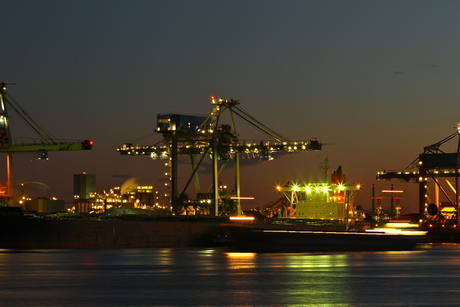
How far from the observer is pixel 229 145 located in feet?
251

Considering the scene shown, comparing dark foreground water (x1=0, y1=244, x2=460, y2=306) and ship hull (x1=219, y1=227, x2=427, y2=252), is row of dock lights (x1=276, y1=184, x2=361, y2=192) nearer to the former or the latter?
ship hull (x1=219, y1=227, x2=427, y2=252)

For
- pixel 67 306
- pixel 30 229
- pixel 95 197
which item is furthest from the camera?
pixel 95 197

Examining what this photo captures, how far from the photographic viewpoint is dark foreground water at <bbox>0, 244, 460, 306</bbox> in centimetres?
2442

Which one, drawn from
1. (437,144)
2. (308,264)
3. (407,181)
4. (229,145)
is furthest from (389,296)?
(407,181)

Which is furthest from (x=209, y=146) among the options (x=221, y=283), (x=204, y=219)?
(x=221, y=283)

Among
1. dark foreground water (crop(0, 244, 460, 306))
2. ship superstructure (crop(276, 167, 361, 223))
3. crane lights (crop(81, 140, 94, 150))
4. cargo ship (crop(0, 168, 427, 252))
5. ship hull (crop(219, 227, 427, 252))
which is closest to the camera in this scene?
dark foreground water (crop(0, 244, 460, 306))

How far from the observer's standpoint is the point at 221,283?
30.2 meters

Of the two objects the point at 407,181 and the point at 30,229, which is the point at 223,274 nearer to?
the point at 30,229

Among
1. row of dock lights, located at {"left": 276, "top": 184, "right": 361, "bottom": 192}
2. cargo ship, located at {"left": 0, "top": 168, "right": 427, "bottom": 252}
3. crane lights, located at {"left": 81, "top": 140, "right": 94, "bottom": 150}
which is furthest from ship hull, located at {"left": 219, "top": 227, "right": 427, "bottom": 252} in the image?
row of dock lights, located at {"left": 276, "top": 184, "right": 361, "bottom": 192}

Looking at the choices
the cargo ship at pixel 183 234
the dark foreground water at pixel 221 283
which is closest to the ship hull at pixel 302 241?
the cargo ship at pixel 183 234

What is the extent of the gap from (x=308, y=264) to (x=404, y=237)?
26761 millimetres

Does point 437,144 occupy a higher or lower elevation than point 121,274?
higher

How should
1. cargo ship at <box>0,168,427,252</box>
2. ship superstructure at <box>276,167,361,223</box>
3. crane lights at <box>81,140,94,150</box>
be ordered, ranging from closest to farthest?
cargo ship at <box>0,168,427,252</box> < crane lights at <box>81,140,94,150</box> < ship superstructure at <box>276,167,361,223</box>

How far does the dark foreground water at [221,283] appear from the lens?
24422 mm
